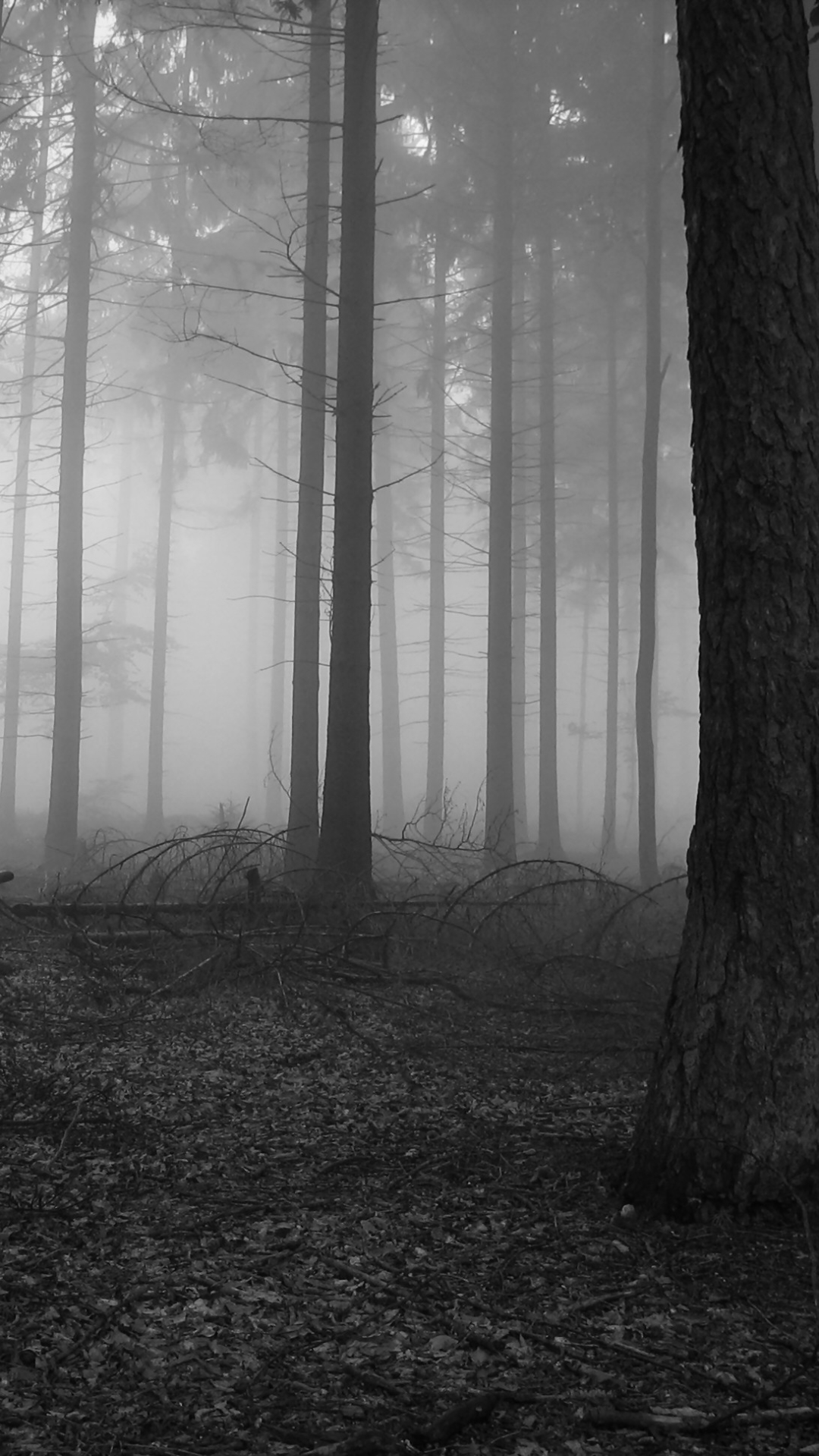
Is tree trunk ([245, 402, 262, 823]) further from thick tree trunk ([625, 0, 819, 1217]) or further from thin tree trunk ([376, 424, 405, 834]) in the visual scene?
thick tree trunk ([625, 0, 819, 1217])

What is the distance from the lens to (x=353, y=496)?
8.86 m

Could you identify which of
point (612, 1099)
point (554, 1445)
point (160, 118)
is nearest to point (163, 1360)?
point (554, 1445)

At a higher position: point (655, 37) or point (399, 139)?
point (399, 139)

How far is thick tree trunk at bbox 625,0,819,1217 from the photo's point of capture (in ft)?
10.3

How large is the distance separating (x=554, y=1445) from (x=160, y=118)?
1910 cm

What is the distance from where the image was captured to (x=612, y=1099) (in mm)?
4281

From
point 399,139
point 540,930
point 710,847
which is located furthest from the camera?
point 399,139

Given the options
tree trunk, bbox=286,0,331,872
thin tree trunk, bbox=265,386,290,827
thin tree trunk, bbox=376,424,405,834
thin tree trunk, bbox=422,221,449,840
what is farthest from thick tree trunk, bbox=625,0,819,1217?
thin tree trunk, bbox=265,386,290,827

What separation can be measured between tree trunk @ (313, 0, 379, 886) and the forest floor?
10.7 feet

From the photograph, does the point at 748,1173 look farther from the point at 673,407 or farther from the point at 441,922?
the point at 673,407

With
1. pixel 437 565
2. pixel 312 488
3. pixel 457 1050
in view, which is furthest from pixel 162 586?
pixel 457 1050

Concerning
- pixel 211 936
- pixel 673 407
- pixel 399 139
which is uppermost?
pixel 399 139

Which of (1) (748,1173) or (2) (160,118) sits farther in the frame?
(2) (160,118)

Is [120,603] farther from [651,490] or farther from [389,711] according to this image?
[651,490]
